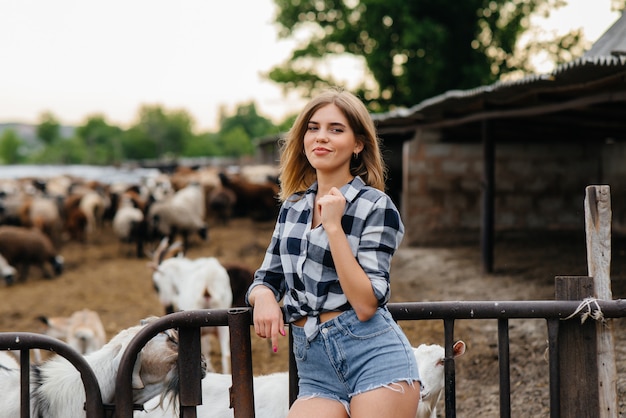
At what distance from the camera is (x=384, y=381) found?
211cm

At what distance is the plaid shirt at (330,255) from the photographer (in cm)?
217

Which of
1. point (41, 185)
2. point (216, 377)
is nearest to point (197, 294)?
point (216, 377)

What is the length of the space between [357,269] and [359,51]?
936 inches

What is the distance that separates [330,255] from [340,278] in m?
0.13

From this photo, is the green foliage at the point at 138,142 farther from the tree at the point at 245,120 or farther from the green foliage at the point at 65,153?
the tree at the point at 245,120

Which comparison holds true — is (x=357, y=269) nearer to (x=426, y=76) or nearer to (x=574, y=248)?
(x=574, y=248)

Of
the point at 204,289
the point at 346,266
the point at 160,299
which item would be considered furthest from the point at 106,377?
the point at 160,299

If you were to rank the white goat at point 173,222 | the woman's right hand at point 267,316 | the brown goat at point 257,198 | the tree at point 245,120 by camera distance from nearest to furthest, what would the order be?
1. the woman's right hand at point 267,316
2. the white goat at point 173,222
3. the brown goat at point 257,198
4. the tree at point 245,120

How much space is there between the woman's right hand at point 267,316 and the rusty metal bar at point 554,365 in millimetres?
1113

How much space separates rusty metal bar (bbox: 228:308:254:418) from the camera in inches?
99.6

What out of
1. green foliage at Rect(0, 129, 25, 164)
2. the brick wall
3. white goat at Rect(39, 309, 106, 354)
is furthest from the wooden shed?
green foliage at Rect(0, 129, 25, 164)

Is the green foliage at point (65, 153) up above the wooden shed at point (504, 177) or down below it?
above

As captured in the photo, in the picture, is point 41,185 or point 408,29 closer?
point 408,29

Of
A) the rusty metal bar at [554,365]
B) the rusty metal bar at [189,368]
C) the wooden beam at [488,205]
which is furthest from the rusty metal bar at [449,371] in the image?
the wooden beam at [488,205]
